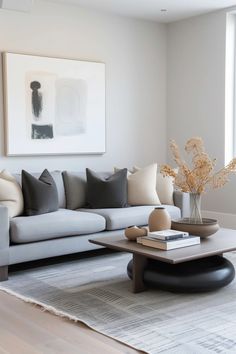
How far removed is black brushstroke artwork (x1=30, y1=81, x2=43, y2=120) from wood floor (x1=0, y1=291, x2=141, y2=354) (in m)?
2.72

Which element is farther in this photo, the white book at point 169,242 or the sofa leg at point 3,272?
the sofa leg at point 3,272

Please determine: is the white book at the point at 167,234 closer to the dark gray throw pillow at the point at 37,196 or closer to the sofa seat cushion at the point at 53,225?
the sofa seat cushion at the point at 53,225

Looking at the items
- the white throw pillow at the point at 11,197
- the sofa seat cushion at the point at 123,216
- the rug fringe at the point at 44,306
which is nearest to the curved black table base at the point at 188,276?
the rug fringe at the point at 44,306


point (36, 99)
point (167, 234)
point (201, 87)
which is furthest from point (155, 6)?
point (167, 234)

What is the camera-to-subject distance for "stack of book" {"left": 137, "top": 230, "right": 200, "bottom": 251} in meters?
3.54

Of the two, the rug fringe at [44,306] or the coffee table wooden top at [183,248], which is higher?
the coffee table wooden top at [183,248]

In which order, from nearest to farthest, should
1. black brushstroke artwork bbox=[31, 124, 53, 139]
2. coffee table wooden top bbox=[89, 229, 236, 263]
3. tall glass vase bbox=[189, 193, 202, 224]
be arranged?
1. coffee table wooden top bbox=[89, 229, 236, 263]
2. tall glass vase bbox=[189, 193, 202, 224]
3. black brushstroke artwork bbox=[31, 124, 53, 139]

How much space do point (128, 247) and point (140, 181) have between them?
1839mm

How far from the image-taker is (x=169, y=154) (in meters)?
6.98

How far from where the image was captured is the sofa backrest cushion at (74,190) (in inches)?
205

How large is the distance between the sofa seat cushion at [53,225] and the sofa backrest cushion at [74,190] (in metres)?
0.43

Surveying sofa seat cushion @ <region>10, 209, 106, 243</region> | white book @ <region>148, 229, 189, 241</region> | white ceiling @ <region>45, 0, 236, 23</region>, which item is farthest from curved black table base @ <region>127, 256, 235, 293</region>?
white ceiling @ <region>45, 0, 236, 23</region>

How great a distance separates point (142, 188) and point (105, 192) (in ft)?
1.50

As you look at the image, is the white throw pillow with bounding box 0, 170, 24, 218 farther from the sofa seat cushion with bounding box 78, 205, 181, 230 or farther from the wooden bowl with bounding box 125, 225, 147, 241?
the wooden bowl with bounding box 125, 225, 147, 241
